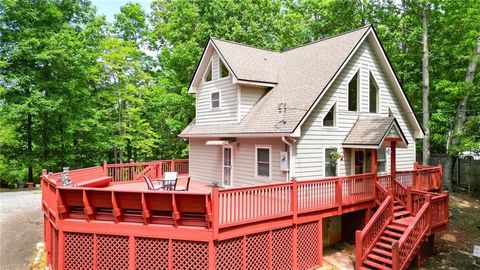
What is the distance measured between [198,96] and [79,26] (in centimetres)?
1468

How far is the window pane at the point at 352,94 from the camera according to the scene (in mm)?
12913

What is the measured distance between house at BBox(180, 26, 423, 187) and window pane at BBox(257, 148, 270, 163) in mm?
40

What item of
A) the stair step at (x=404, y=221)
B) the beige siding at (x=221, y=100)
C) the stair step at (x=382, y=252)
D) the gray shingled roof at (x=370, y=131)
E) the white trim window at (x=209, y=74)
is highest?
the white trim window at (x=209, y=74)

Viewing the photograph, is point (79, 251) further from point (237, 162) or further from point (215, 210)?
point (237, 162)

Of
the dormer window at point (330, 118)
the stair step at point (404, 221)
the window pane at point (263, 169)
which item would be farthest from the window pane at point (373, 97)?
the window pane at point (263, 169)

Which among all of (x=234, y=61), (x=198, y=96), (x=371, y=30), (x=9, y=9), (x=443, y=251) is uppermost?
(x=9, y=9)

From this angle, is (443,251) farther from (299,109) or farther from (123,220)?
(123,220)

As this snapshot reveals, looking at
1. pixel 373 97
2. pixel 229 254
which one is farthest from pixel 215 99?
pixel 229 254

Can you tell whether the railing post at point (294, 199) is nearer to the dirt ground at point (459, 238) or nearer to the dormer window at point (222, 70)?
the dirt ground at point (459, 238)

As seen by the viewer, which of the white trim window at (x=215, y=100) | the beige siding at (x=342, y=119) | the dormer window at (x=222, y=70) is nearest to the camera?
the beige siding at (x=342, y=119)

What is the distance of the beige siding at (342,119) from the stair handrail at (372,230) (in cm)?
226

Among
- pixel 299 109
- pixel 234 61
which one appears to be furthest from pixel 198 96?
pixel 299 109

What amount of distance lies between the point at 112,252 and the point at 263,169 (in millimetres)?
6009

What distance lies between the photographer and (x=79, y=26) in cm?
2389
